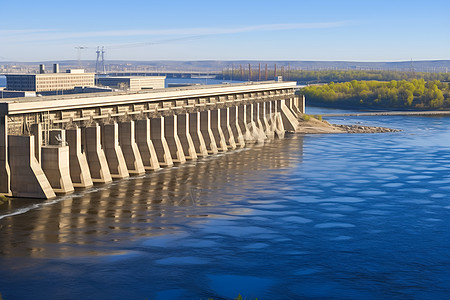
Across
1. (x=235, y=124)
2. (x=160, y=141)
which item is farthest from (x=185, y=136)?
(x=235, y=124)

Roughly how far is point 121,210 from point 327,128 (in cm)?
7458

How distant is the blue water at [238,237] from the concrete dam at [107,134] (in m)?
2.02

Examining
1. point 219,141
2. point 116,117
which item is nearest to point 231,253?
point 116,117

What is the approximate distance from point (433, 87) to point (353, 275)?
160m

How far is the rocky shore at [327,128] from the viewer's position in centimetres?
12294

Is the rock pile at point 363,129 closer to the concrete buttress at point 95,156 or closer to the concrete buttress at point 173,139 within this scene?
the concrete buttress at point 173,139

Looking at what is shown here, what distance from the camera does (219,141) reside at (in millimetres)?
94562

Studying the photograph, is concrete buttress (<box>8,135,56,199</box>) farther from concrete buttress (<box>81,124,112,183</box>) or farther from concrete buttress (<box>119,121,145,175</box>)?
concrete buttress (<box>119,121,145,175</box>)

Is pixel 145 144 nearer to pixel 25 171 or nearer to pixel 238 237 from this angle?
pixel 25 171

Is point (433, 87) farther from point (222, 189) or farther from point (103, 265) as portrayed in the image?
point (103, 265)

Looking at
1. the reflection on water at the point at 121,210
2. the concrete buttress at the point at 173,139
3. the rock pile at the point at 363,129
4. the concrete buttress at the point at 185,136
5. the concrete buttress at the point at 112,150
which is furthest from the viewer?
the rock pile at the point at 363,129

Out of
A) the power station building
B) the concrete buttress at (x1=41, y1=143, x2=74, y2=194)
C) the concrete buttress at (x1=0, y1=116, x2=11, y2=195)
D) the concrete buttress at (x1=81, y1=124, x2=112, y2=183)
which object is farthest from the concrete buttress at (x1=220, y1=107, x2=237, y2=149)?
the power station building

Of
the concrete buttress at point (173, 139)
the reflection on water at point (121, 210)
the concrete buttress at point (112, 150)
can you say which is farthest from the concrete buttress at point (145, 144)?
the concrete buttress at point (112, 150)

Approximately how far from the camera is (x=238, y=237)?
4825 cm
